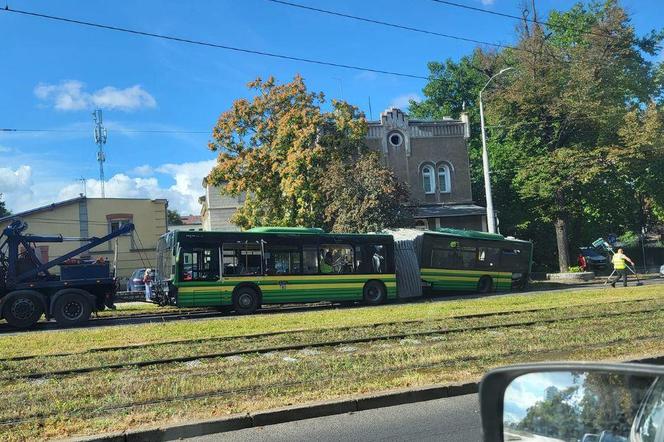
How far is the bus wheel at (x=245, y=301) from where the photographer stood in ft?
65.3

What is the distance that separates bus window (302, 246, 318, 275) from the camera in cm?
2130

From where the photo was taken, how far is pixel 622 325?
1183 cm

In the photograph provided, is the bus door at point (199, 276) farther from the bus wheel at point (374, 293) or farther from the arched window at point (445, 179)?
the arched window at point (445, 179)

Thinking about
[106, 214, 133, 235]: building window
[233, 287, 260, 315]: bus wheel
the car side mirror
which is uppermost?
[106, 214, 133, 235]: building window

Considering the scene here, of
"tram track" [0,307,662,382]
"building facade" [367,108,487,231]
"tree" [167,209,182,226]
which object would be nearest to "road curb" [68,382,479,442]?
"tram track" [0,307,662,382]

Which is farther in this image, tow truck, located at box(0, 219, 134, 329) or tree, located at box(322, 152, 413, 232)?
tree, located at box(322, 152, 413, 232)

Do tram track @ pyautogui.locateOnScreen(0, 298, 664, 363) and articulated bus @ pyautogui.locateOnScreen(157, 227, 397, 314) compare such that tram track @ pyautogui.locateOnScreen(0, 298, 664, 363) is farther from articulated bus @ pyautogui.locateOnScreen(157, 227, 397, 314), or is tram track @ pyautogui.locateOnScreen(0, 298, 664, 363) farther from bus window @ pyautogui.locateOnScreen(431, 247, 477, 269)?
bus window @ pyautogui.locateOnScreen(431, 247, 477, 269)

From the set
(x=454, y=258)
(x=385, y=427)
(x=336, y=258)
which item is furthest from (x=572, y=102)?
(x=385, y=427)

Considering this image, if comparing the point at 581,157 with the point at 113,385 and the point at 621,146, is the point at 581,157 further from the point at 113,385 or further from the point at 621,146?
the point at 113,385

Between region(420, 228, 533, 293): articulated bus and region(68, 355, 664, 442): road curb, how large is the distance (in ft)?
56.5

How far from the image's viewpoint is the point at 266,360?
955 centimetres

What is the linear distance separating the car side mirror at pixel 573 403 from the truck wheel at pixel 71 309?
58.2 feet

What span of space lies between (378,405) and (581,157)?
30.0 metres

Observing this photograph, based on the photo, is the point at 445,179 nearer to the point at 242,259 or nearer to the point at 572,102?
the point at 572,102
